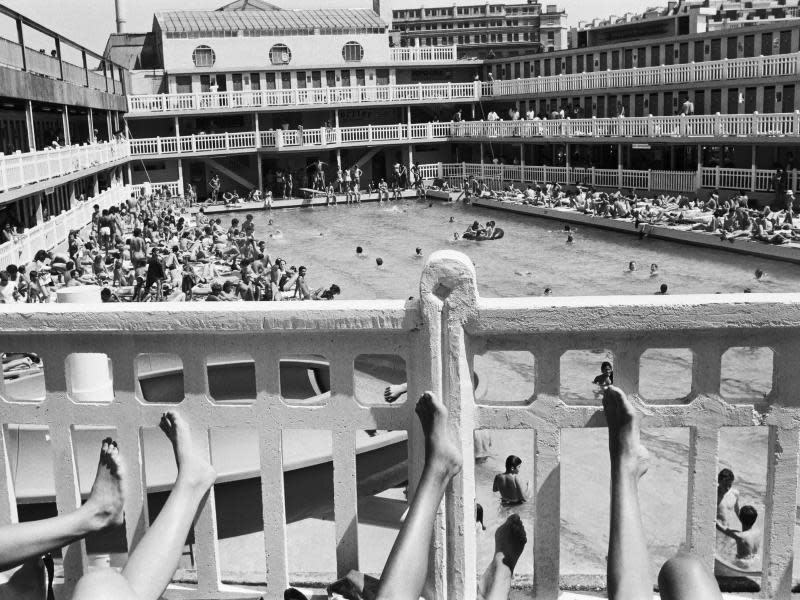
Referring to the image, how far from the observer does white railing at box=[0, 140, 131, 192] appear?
19609mm

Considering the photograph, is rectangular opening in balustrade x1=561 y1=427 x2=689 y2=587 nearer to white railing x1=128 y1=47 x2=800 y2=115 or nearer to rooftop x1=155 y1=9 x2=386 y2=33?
white railing x1=128 y1=47 x2=800 y2=115

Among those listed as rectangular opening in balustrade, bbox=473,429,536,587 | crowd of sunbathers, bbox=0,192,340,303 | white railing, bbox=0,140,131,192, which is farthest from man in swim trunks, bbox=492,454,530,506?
white railing, bbox=0,140,131,192

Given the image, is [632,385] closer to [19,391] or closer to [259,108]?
[19,391]

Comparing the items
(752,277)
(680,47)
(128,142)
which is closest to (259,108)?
(128,142)

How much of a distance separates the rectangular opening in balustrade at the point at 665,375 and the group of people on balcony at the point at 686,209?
1092 cm

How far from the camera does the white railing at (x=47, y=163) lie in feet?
64.3

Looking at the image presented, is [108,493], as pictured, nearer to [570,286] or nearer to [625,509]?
[625,509]

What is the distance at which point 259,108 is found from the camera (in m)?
48.5

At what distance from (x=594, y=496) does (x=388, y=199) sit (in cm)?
3930

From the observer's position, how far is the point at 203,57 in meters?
51.9

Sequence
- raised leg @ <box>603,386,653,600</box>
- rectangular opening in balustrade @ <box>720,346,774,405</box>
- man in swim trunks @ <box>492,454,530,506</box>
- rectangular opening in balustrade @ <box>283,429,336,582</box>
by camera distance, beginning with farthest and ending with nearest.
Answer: rectangular opening in balustrade @ <box>720,346,774,405</box>
man in swim trunks @ <box>492,454,530,506</box>
rectangular opening in balustrade @ <box>283,429,336,582</box>
raised leg @ <box>603,386,653,600</box>

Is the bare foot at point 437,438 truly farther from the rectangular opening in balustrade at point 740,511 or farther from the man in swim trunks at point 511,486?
the man in swim trunks at point 511,486

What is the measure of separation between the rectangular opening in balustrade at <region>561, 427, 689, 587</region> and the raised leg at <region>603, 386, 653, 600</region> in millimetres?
4446

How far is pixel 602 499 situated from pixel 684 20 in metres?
56.1
